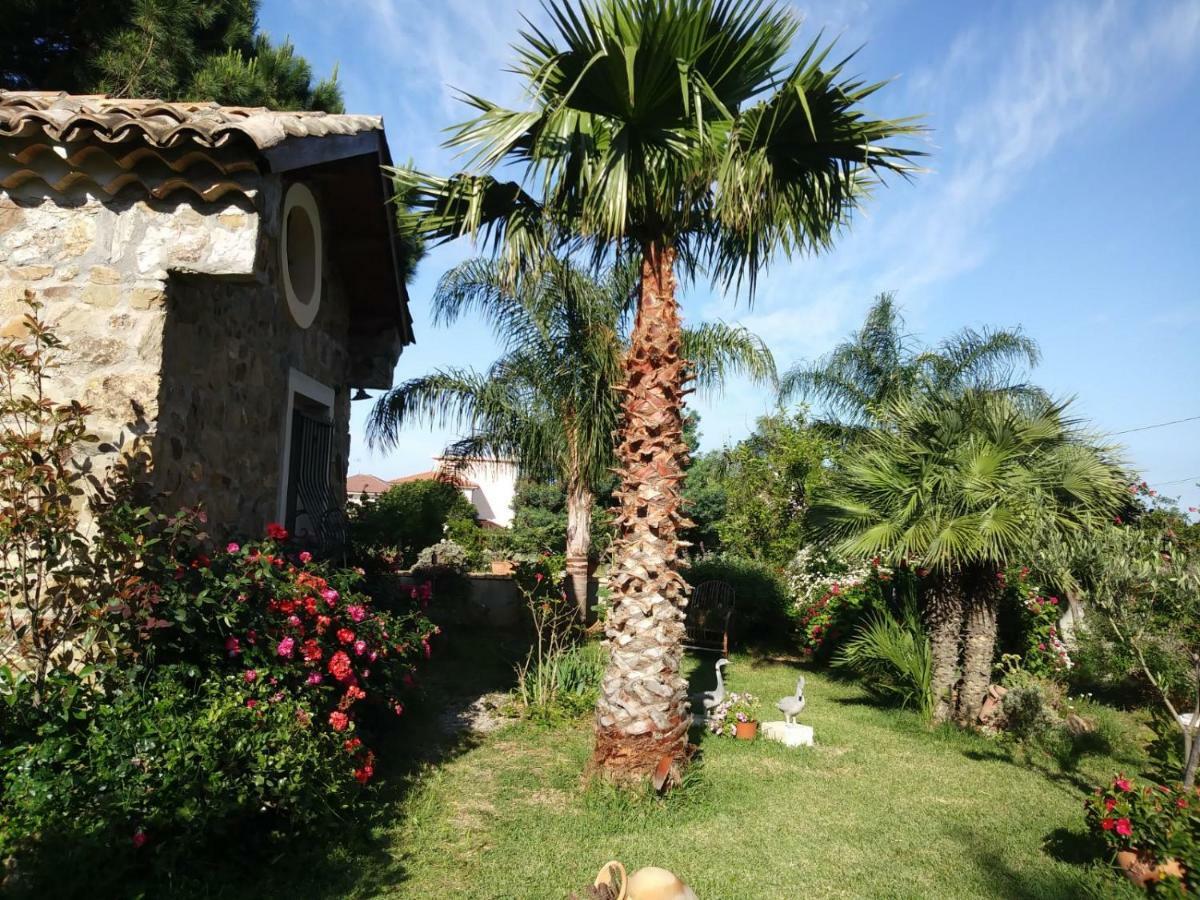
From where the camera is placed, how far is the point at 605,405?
12320 millimetres

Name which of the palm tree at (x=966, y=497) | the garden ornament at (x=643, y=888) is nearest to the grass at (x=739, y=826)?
the palm tree at (x=966, y=497)

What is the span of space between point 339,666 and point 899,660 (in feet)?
23.2

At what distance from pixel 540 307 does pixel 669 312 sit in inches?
239

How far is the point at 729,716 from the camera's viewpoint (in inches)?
336

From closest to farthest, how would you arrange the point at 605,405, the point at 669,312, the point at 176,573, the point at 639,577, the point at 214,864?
the point at 214,864 < the point at 176,573 < the point at 639,577 < the point at 669,312 < the point at 605,405

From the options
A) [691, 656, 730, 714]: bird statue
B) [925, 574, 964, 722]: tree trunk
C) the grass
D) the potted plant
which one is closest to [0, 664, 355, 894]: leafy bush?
the grass

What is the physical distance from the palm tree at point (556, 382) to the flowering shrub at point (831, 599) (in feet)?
12.2

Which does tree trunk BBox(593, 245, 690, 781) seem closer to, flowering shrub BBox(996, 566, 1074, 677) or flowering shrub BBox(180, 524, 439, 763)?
flowering shrub BBox(180, 524, 439, 763)

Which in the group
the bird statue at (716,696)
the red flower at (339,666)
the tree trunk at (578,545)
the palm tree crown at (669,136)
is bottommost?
the bird statue at (716,696)

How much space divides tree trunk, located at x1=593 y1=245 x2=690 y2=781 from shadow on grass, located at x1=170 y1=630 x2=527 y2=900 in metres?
1.74

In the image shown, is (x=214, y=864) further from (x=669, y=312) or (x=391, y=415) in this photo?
Result: (x=391, y=415)

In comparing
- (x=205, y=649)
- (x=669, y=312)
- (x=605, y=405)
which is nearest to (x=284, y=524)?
(x=205, y=649)

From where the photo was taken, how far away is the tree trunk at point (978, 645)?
8922 millimetres

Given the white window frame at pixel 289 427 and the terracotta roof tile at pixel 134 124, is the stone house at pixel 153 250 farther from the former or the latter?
the white window frame at pixel 289 427
